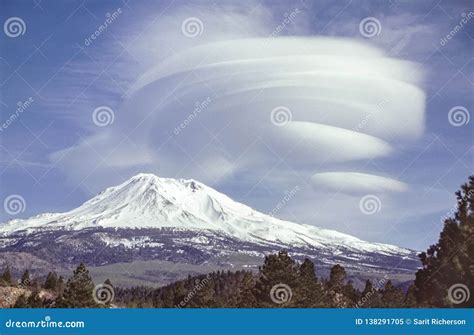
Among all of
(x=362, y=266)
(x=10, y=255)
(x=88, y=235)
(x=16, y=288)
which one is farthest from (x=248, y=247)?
(x=16, y=288)

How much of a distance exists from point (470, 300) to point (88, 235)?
17731 centimetres

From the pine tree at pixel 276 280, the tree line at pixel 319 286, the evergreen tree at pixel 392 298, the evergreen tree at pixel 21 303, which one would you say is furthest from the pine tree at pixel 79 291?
the evergreen tree at pixel 392 298

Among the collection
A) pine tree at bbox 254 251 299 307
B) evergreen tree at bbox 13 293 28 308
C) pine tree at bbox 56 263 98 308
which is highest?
pine tree at bbox 254 251 299 307

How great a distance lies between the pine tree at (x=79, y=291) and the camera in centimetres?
2931

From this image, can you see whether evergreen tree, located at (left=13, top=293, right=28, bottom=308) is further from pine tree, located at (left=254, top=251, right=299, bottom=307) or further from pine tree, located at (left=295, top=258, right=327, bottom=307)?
pine tree, located at (left=295, top=258, right=327, bottom=307)

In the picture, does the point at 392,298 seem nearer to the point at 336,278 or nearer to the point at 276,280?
the point at 276,280

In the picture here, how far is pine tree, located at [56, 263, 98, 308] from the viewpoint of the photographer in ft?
96.2

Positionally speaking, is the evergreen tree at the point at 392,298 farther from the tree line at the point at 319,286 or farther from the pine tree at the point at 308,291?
the pine tree at the point at 308,291

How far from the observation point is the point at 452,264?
3089cm

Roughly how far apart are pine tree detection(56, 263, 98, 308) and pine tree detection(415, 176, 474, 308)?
13559mm

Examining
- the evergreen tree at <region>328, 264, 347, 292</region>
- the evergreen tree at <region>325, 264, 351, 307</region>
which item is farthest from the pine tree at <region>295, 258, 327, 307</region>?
the evergreen tree at <region>328, 264, 347, 292</region>
